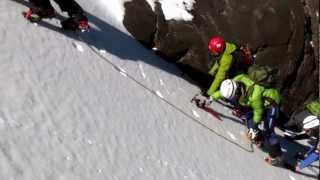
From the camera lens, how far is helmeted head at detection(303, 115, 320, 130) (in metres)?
11.9

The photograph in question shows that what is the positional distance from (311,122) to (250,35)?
10.7 feet

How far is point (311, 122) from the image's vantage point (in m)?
12.0

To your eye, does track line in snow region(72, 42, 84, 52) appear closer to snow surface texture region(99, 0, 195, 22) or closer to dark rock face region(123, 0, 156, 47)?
dark rock face region(123, 0, 156, 47)

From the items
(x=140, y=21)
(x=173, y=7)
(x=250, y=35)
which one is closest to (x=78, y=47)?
(x=140, y=21)

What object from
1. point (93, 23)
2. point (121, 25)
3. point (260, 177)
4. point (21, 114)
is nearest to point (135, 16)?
point (121, 25)

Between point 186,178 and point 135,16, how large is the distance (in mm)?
5868

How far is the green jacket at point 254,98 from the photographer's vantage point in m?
11.1

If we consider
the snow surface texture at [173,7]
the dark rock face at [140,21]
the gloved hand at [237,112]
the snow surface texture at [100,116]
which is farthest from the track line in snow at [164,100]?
the snow surface texture at [173,7]

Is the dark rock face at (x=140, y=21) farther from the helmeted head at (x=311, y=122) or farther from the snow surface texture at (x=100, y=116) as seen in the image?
the helmeted head at (x=311, y=122)

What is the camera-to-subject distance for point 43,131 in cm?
775

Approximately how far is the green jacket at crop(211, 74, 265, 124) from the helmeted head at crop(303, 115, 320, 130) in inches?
51.6

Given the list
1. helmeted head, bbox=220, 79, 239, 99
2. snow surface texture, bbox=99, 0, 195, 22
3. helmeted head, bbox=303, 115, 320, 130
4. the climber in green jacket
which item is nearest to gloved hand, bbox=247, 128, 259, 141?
the climber in green jacket

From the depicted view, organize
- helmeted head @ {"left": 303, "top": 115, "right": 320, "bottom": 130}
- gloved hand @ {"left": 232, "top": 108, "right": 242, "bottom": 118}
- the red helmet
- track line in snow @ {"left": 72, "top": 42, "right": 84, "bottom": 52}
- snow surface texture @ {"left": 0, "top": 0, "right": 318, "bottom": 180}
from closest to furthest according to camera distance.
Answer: snow surface texture @ {"left": 0, "top": 0, "right": 318, "bottom": 180} < track line in snow @ {"left": 72, "top": 42, "right": 84, "bottom": 52} < the red helmet < helmeted head @ {"left": 303, "top": 115, "right": 320, "bottom": 130} < gloved hand @ {"left": 232, "top": 108, "right": 242, "bottom": 118}

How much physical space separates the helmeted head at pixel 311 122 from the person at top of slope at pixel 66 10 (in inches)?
197
